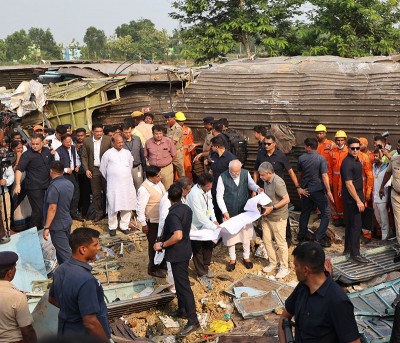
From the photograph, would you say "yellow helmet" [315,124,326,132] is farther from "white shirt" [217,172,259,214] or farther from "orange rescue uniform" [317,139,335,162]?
"white shirt" [217,172,259,214]

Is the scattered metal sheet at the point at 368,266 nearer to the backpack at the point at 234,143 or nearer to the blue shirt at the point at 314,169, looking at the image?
the blue shirt at the point at 314,169

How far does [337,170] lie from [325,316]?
5420mm

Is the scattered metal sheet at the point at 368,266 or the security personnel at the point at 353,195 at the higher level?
the security personnel at the point at 353,195

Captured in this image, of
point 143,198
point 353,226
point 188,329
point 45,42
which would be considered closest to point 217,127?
point 143,198

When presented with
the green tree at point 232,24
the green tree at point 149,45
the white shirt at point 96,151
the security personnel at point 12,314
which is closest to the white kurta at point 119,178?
the white shirt at point 96,151

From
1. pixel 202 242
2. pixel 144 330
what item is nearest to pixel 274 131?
pixel 202 242

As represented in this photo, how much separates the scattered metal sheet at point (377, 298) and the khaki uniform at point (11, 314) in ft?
11.9

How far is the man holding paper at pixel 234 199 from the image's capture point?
307 inches

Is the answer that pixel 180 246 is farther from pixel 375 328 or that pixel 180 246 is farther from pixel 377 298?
pixel 377 298

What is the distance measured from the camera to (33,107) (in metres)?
11.4

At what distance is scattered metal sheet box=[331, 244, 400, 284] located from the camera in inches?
288

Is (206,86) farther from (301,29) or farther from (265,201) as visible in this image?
(301,29)

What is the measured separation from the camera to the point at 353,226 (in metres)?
7.66

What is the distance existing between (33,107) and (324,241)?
637 centimetres
